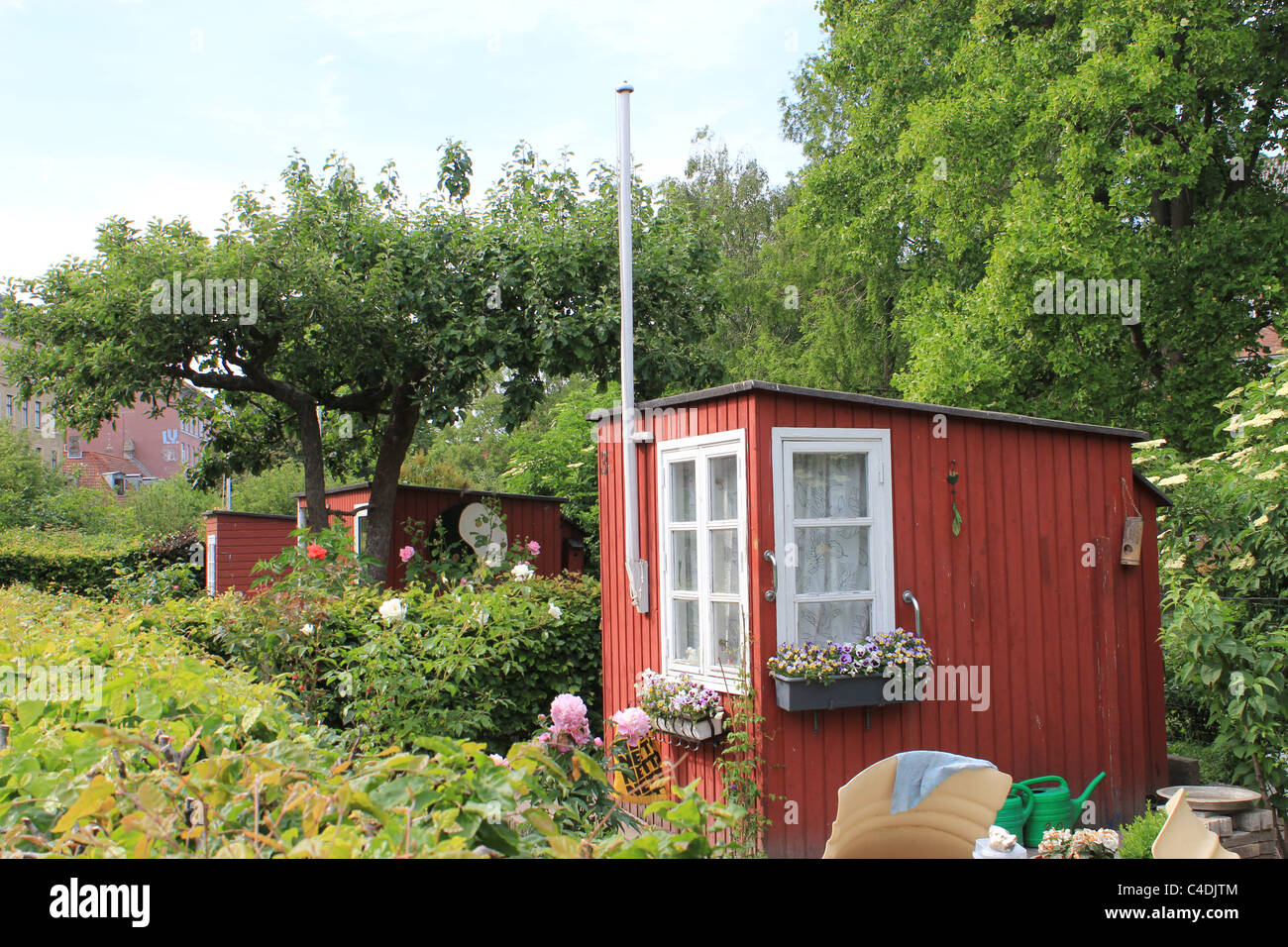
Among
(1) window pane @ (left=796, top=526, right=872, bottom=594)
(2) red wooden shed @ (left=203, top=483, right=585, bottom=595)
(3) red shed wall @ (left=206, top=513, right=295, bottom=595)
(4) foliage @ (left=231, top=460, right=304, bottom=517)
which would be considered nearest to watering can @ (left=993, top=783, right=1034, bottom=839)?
(1) window pane @ (left=796, top=526, right=872, bottom=594)

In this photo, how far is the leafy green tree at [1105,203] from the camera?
14102 millimetres

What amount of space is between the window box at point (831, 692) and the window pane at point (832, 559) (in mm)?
563

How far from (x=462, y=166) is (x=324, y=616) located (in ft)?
35.2

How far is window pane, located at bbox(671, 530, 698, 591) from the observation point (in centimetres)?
623

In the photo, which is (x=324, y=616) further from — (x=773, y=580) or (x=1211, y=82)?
(x=1211, y=82)

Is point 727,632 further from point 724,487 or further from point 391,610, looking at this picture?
point 391,610

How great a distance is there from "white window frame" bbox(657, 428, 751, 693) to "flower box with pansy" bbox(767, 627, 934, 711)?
11.2 inches

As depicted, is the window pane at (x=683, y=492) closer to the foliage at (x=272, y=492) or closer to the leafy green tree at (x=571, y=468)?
the leafy green tree at (x=571, y=468)

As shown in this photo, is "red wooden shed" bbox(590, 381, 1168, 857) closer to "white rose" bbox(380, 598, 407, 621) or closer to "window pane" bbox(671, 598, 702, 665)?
"window pane" bbox(671, 598, 702, 665)

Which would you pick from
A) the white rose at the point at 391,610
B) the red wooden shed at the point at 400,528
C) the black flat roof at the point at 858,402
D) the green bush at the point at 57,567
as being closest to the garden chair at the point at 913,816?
the black flat roof at the point at 858,402

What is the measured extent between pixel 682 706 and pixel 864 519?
1.61m

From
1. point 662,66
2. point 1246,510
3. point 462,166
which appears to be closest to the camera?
point 1246,510
